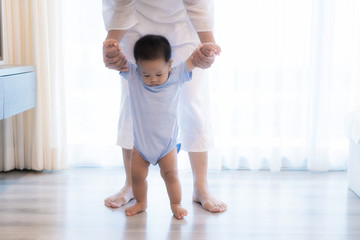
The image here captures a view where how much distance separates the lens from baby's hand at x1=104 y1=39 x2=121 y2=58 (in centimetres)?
159

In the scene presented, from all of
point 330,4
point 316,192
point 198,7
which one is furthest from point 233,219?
point 330,4

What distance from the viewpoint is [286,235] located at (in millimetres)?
1604

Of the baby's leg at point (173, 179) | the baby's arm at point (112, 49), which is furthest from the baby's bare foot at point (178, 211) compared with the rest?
the baby's arm at point (112, 49)

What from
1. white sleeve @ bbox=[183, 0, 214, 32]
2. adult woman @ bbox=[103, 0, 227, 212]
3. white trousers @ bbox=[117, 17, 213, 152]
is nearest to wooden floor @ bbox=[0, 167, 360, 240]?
adult woman @ bbox=[103, 0, 227, 212]

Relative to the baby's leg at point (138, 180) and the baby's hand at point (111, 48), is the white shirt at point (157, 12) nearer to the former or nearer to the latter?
the baby's hand at point (111, 48)

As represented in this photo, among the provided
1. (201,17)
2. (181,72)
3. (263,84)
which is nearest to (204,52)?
(181,72)

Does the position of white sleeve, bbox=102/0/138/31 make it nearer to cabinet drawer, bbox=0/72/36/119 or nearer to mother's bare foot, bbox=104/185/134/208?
cabinet drawer, bbox=0/72/36/119

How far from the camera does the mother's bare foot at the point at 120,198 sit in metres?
1.90

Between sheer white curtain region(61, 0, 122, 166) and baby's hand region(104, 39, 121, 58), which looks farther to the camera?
sheer white curtain region(61, 0, 122, 166)

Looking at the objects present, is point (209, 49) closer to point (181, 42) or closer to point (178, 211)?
point (181, 42)

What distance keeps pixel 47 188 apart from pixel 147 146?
71 cm

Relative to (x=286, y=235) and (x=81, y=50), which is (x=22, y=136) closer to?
(x=81, y=50)

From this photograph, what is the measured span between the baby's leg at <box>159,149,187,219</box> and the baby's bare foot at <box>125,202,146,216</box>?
123mm

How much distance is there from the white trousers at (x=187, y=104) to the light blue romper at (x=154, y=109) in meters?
0.17
